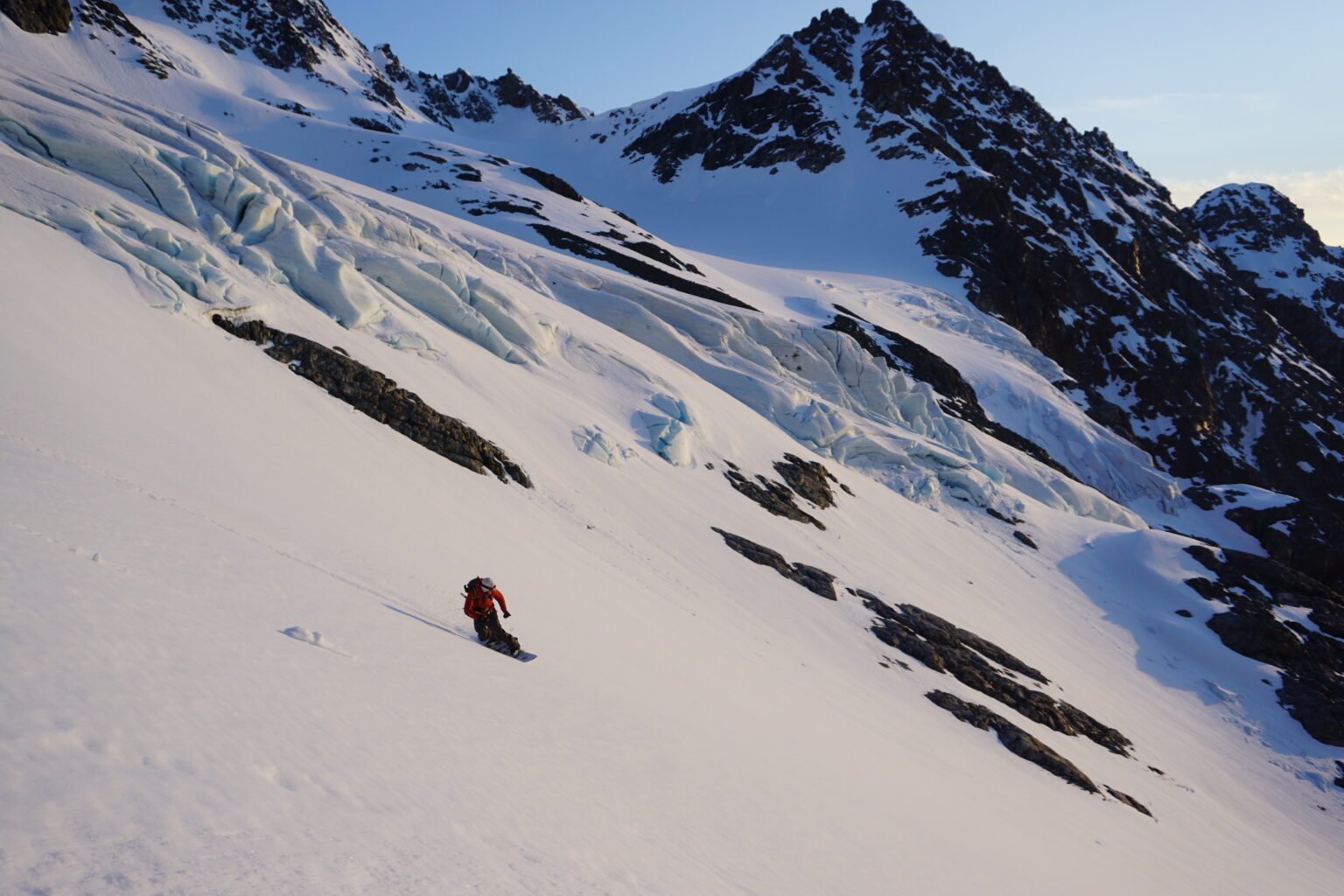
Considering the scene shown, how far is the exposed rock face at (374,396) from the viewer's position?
1941 cm

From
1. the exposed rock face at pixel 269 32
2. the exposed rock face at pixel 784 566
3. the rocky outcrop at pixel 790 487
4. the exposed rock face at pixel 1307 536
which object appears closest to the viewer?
the exposed rock face at pixel 784 566

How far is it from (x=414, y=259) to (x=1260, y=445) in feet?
358

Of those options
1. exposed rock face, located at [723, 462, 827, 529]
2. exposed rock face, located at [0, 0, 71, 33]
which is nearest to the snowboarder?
exposed rock face, located at [723, 462, 827, 529]

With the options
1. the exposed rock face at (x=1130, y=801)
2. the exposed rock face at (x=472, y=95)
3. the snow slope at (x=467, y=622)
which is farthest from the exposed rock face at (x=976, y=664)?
the exposed rock face at (x=472, y=95)

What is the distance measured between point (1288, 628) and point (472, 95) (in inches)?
7602

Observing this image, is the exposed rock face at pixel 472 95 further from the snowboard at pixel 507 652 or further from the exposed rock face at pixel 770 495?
the snowboard at pixel 507 652

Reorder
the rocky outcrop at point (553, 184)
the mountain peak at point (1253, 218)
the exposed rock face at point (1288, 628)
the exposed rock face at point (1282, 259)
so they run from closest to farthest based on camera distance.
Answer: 1. the exposed rock face at point (1288, 628)
2. the rocky outcrop at point (553, 184)
3. the exposed rock face at point (1282, 259)
4. the mountain peak at point (1253, 218)

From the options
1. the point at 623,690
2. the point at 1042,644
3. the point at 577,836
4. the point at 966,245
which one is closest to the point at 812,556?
the point at 1042,644

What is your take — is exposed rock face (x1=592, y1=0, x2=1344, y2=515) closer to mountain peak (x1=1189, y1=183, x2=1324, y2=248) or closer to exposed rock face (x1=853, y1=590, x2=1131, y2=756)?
mountain peak (x1=1189, y1=183, x2=1324, y2=248)

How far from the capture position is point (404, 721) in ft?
19.1

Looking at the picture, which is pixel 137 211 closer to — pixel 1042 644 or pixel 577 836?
pixel 577 836

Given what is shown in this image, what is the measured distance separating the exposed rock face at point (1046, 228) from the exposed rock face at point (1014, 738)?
6534cm

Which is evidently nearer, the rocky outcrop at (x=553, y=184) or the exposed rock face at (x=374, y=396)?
the exposed rock face at (x=374, y=396)

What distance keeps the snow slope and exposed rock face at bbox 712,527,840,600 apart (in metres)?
0.77
